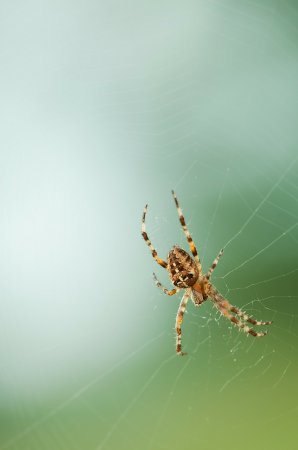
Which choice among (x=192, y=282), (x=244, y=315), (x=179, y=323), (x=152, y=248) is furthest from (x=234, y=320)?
(x=152, y=248)

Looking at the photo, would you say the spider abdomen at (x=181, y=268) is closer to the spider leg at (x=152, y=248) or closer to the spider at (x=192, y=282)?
the spider at (x=192, y=282)

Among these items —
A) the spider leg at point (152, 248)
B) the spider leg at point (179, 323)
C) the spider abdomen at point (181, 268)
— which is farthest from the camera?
the spider leg at point (179, 323)

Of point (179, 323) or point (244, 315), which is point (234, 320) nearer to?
point (244, 315)

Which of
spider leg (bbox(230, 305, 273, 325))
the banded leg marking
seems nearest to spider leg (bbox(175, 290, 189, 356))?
the banded leg marking

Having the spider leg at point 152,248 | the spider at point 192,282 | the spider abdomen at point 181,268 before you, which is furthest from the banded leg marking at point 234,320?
the spider leg at point 152,248

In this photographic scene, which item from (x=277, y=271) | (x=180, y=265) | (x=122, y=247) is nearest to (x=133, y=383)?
(x=122, y=247)

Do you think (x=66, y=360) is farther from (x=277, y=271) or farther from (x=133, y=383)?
(x=277, y=271)

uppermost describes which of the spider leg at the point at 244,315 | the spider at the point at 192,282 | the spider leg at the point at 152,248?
the spider leg at the point at 152,248
